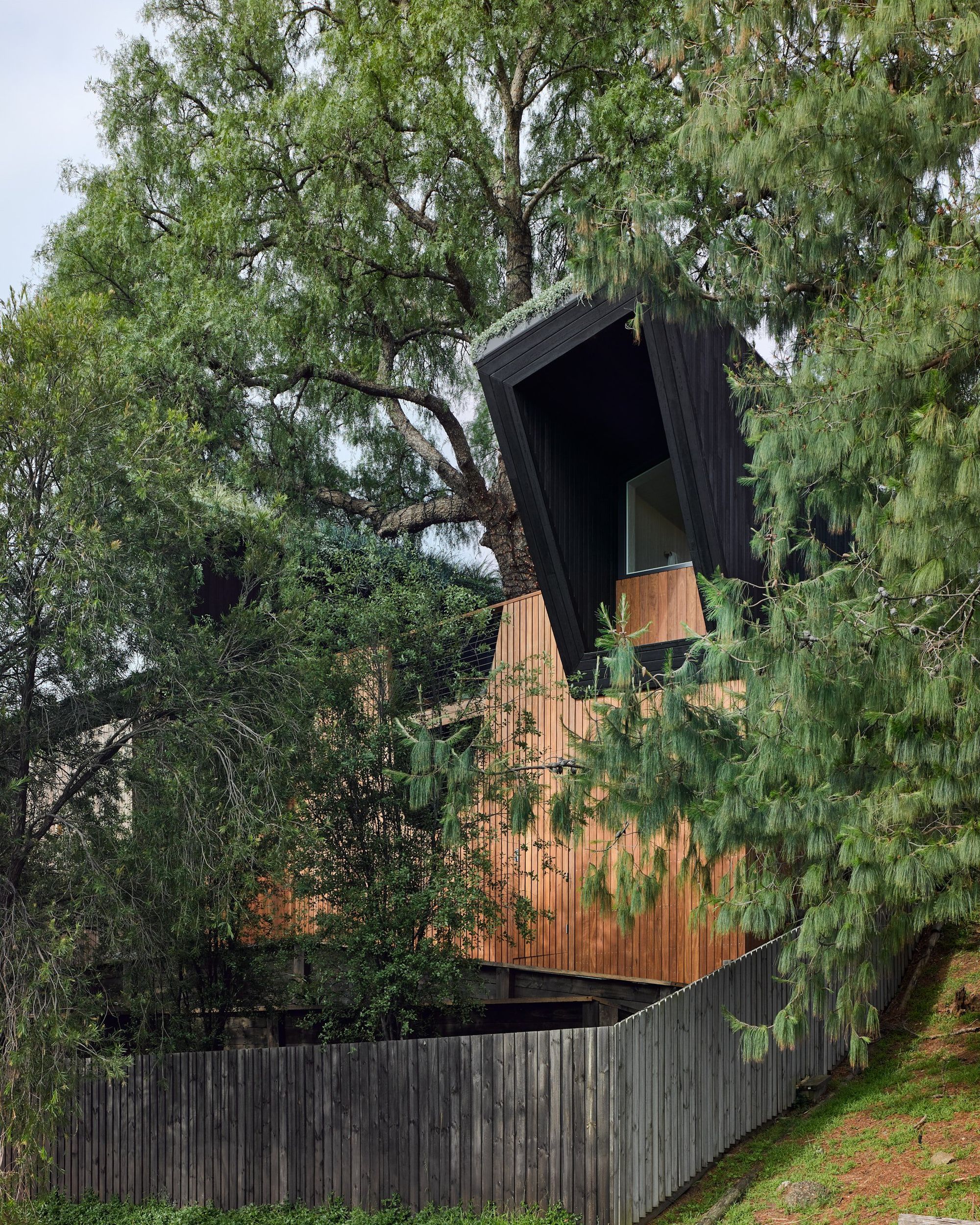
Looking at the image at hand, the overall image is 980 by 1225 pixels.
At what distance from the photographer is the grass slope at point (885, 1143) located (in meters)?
7.12

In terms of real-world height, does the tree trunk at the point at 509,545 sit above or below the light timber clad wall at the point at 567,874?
above

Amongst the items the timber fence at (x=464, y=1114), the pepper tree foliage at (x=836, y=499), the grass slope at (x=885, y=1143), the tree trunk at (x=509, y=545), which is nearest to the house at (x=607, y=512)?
the grass slope at (x=885, y=1143)

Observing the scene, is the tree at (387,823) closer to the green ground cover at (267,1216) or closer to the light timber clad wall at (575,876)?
the light timber clad wall at (575,876)

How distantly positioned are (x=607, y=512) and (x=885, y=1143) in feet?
23.1

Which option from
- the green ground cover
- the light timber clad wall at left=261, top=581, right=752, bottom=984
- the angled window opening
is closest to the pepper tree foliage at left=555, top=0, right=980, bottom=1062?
the green ground cover

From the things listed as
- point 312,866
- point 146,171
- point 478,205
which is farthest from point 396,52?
point 312,866

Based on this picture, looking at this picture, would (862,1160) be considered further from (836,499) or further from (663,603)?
(663,603)

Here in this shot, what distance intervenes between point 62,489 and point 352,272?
1006 centimetres

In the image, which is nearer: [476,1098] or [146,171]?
[476,1098]

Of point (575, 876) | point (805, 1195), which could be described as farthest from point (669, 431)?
point (805, 1195)

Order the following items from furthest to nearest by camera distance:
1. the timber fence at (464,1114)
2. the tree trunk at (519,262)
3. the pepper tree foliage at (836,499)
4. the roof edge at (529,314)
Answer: the tree trunk at (519,262)
the roof edge at (529,314)
the timber fence at (464,1114)
the pepper tree foliage at (836,499)

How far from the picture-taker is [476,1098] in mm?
8320

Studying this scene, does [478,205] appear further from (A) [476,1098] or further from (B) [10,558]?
(A) [476,1098]

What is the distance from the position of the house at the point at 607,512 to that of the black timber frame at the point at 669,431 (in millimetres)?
16
